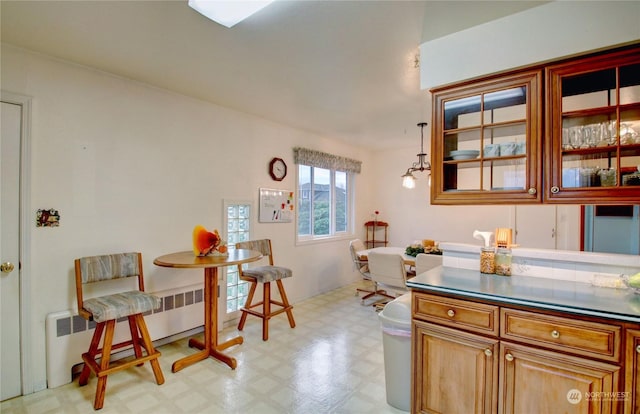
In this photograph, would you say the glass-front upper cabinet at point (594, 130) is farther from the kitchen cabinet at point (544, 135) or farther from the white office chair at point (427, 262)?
the white office chair at point (427, 262)

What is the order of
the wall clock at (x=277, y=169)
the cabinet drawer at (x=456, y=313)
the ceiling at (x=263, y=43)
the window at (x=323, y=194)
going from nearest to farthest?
the cabinet drawer at (x=456, y=313) → the ceiling at (x=263, y=43) → the wall clock at (x=277, y=169) → the window at (x=323, y=194)

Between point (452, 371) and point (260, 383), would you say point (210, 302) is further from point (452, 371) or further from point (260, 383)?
point (452, 371)

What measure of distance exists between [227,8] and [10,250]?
2237mm

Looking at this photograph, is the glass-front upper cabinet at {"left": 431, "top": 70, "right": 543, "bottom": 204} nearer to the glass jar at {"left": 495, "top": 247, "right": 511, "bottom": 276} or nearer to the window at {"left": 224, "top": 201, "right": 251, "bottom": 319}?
the glass jar at {"left": 495, "top": 247, "right": 511, "bottom": 276}

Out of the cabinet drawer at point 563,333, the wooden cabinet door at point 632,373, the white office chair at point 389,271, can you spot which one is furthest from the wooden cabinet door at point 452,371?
the white office chair at point 389,271

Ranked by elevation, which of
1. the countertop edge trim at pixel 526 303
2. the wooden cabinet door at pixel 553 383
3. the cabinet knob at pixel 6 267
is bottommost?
the wooden cabinet door at pixel 553 383

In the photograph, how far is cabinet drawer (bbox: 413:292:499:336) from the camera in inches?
60.3

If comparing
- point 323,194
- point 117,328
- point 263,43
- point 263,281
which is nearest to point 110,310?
point 117,328

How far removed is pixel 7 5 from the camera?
1.68 m

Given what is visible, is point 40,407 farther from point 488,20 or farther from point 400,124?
point 400,124

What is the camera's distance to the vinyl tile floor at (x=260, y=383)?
2.03 metres

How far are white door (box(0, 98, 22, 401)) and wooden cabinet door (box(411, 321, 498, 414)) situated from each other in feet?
8.95

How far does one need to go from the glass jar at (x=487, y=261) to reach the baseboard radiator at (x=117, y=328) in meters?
2.62

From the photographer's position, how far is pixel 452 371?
165 cm
